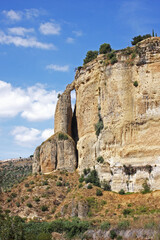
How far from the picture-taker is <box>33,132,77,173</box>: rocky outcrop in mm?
43344

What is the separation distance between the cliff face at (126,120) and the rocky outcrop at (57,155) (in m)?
2.16

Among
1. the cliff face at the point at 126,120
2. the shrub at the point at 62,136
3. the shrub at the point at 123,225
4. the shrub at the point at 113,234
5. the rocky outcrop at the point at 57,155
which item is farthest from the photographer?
the shrub at the point at 62,136

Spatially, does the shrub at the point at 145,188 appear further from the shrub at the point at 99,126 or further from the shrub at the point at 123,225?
the shrub at the point at 99,126

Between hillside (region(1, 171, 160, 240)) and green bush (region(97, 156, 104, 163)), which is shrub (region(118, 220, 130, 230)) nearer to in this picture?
hillside (region(1, 171, 160, 240))

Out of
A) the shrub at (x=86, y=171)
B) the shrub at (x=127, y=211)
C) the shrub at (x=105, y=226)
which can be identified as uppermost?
the shrub at (x=86, y=171)

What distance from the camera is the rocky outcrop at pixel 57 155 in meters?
43.3

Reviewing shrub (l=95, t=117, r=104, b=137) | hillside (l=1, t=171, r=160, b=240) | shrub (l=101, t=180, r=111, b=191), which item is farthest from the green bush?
shrub (l=95, t=117, r=104, b=137)

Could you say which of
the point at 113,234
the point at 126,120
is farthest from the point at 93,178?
the point at 113,234

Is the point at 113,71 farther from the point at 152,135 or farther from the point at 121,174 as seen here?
the point at 121,174

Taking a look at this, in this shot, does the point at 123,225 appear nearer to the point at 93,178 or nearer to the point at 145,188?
the point at 145,188

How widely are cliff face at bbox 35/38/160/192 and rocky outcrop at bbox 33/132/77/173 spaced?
216cm

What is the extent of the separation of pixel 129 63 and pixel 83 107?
8.66 metres

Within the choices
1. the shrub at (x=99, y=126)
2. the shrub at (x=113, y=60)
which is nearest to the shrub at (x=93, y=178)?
the shrub at (x=99, y=126)

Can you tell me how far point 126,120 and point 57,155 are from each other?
1182 centimetres
